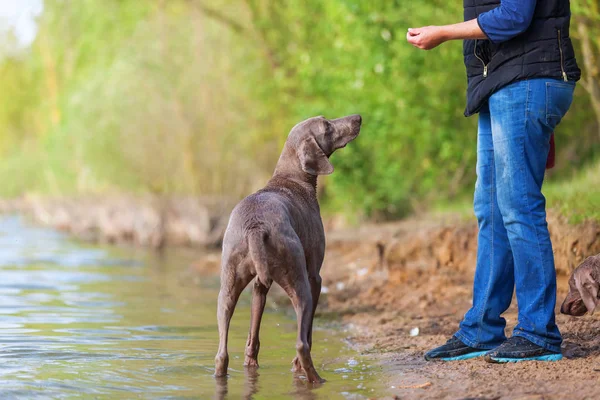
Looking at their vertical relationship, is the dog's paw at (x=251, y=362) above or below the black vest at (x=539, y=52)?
below

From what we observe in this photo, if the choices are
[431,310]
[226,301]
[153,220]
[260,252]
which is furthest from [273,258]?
[153,220]

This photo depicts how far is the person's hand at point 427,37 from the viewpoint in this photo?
542 cm

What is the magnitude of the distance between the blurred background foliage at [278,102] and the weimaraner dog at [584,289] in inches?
173

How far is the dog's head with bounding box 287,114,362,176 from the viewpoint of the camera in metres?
6.57

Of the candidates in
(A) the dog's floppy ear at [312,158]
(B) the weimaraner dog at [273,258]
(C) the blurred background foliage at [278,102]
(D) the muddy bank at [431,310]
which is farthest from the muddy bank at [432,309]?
(C) the blurred background foliage at [278,102]

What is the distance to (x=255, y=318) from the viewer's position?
20.0ft

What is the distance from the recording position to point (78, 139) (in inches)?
1190

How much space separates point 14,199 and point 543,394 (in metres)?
55.3

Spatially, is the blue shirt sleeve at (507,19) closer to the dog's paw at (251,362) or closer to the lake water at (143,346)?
the lake water at (143,346)

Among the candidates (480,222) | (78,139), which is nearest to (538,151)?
(480,222)

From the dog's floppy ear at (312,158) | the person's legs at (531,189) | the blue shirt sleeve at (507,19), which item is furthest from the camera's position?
the dog's floppy ear at (312,158)

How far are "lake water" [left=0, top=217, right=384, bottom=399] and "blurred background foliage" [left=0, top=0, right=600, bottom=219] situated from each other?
14.7 ft

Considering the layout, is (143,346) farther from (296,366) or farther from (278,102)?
(278,102)

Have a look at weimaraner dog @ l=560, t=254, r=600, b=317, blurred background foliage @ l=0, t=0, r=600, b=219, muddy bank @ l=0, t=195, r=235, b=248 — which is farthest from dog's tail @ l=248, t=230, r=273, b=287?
muddy bank @ l=0, t=195, r=235, b=248
